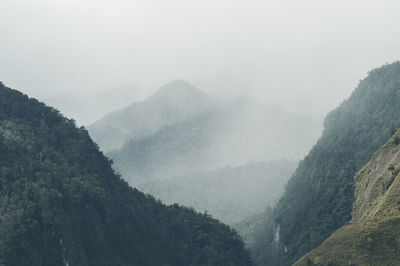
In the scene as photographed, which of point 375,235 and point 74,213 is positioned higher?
point 74,213

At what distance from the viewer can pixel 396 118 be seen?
645ft

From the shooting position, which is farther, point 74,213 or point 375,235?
point 74,213

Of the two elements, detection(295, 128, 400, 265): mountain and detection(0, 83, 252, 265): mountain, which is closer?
detection(295, 128, 400, 265): mountain

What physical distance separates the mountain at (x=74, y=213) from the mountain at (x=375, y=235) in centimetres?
4410

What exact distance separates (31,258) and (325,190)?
10723cm

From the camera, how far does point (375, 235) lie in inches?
4065

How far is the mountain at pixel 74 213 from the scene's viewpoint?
120m

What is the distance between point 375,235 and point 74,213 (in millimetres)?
58030

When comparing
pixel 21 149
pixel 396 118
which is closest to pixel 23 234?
pixel 21 149

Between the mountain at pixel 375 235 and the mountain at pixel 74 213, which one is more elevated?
the mountain at pixel 74 213

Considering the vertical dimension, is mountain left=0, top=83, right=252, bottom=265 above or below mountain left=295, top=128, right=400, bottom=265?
above

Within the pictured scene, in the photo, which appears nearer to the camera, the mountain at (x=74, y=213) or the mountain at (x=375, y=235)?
the mountain at (x=375, y=235)

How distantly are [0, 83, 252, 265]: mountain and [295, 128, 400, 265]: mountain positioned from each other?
44100 mm

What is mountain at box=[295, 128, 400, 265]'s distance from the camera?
10100cm
